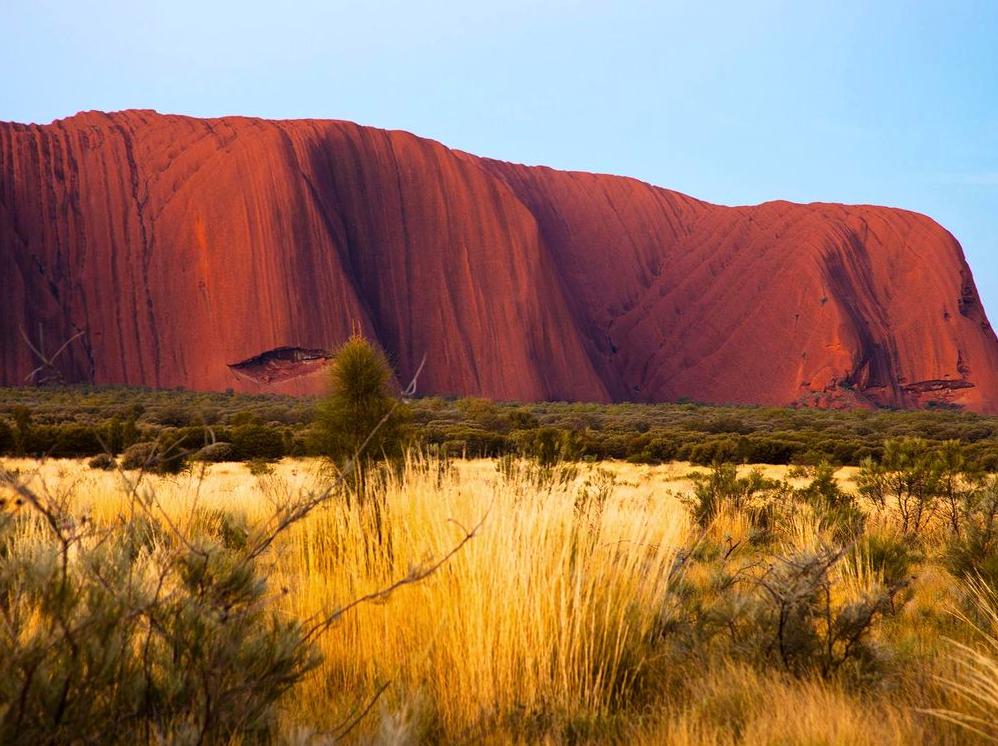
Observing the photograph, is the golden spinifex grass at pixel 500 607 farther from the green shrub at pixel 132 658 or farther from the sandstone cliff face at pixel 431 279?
the sandstone cliff face at pixel 431 279

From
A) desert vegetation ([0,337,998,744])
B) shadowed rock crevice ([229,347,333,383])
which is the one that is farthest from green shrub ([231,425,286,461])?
shadowed rock crevice ([229,347,333,383])

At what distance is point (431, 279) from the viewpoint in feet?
196

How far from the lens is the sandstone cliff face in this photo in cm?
5238

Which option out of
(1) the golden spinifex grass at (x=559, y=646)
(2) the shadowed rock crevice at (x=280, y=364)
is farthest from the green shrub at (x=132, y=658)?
(2) the shadowed rock crevice at (x=280, y=364)

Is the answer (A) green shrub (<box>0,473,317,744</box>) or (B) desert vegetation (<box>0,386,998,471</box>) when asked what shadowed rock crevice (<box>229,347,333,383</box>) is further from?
(A) green shrub (<box>0,473,317,744</box>)

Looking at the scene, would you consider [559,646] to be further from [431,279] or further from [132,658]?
[431,279]

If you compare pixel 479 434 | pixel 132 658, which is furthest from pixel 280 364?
pixel 132 658

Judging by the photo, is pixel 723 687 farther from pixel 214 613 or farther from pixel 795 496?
pixel 795 496

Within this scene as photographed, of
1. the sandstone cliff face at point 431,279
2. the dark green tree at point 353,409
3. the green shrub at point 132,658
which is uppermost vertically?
the sandstone cliff face at point 431,279

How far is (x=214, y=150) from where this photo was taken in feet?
187

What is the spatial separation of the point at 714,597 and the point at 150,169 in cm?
5843

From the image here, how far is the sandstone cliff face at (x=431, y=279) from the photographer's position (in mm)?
52375

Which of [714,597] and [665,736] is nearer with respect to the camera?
[665,736]

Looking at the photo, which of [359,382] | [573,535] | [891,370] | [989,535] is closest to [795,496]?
[989,535]
